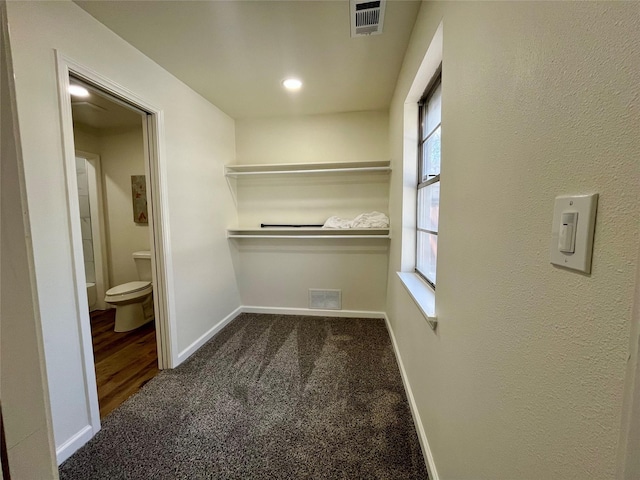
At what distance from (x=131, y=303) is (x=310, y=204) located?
223cm

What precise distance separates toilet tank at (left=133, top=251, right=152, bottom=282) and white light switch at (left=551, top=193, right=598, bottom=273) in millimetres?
3565

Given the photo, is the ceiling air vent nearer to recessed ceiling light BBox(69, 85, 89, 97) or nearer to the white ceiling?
the white ceiling

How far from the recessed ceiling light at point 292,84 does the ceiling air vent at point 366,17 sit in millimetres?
703

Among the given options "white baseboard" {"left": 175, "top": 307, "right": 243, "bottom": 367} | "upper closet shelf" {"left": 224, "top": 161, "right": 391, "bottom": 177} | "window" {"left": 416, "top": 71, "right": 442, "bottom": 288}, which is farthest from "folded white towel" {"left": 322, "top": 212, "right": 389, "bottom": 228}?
"white baseboard" {"left": 175, "top": 307, "right": 243, "bottom": 367}

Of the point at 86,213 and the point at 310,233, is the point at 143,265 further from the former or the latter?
the point at 310,233

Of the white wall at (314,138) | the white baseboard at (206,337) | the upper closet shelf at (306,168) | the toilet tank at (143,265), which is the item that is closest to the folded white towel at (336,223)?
the upper closet shelf at (306,168)

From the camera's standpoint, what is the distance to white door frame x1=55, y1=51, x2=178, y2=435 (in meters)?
1.38

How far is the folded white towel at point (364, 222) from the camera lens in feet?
9.08

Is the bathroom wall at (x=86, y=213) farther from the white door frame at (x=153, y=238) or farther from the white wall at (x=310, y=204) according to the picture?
the white door frame at (x=153, y=238)

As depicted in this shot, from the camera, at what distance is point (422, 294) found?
146cm

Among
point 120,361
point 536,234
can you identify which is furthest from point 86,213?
point 536,234

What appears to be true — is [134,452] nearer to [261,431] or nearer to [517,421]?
[261,431]

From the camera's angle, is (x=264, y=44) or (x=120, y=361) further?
(x=120, y=361)

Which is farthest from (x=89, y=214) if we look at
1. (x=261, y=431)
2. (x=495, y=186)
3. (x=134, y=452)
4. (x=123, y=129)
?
(x=495, y=186)
